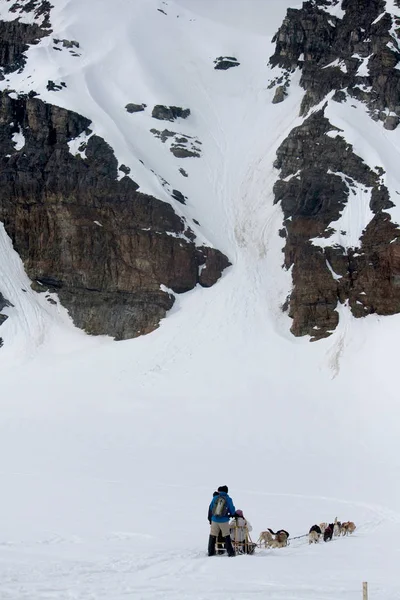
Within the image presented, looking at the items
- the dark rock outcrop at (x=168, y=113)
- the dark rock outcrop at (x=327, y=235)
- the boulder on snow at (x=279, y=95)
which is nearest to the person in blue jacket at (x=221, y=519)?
the dark rock outcrop at (x=327, y=235)

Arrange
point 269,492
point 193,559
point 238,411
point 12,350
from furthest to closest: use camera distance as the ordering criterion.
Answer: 1. point 12,350
2. point 238,411
3. point 269,492
4. point 193,559

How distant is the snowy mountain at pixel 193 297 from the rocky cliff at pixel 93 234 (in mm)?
174

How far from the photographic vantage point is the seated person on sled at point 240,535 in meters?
14.1

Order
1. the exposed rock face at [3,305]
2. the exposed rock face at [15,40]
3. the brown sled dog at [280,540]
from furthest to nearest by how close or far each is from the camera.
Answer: the exposed rock face at [15,40]
the exposed rock face at [3,305]
the brown sled dog at [280,540]

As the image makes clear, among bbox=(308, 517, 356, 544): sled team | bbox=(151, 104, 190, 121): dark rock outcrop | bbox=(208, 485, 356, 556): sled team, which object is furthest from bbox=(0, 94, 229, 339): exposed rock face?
bbox=(208, 485, 356, 556): sled team

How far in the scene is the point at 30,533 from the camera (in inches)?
565

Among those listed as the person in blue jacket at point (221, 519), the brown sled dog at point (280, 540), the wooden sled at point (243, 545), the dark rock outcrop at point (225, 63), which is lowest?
the brown sled dog at point (280, 540)

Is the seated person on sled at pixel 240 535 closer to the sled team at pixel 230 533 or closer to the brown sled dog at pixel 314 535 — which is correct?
the sled team at pixel 230 533

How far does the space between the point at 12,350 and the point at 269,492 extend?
106ft

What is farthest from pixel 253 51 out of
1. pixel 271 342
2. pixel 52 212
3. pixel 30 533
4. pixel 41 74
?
pixel 30 533

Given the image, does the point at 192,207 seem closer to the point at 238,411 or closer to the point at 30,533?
the point at 238,411

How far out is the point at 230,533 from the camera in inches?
552

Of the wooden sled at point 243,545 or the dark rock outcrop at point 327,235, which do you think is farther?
the dark rock outcrop at point 327,235

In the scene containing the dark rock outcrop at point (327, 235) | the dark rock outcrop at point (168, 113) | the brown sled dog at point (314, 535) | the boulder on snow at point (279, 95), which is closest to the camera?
the brown sled dog at point (314, 535)
